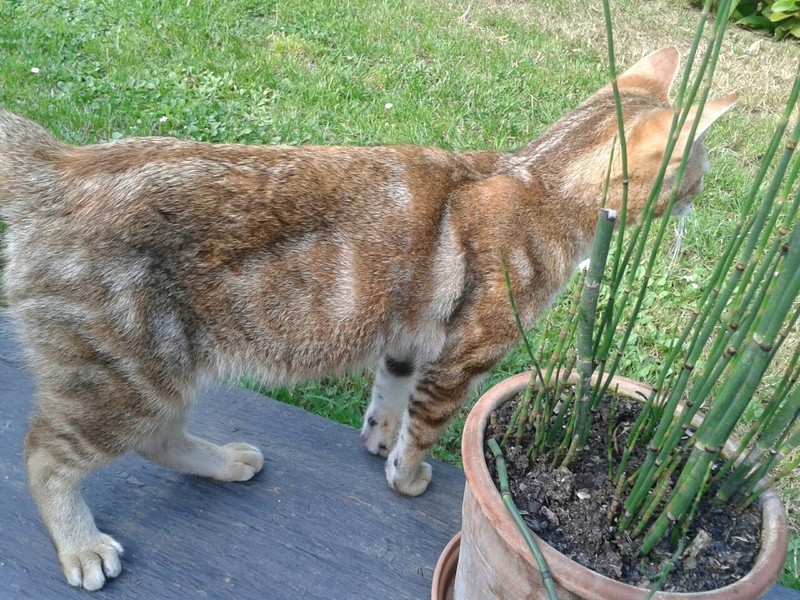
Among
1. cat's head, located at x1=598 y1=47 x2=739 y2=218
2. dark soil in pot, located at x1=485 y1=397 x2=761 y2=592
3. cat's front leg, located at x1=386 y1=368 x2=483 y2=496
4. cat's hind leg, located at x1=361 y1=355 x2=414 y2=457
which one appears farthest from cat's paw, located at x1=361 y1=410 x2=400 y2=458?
cat's head, located at x1=598 y1=47 x2=739 y2=218

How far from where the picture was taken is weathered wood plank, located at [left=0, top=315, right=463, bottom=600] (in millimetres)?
1999

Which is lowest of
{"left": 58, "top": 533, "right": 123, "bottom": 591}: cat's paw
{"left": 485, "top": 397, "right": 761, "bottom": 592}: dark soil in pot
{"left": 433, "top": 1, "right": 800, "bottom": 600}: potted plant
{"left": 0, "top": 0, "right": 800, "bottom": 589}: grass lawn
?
{"left": 58, "top": 533, "right": 123, "bottom": 591}: cat's paw

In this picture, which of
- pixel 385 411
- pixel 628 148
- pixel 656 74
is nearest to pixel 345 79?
pixel 656 74

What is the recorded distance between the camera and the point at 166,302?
5.75ft

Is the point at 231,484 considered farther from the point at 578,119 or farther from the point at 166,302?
the point at 578,119

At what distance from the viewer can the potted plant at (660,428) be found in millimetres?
1235

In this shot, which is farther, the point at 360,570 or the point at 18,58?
the point at 18,58

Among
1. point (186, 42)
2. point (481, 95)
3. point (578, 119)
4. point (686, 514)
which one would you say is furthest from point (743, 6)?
point (686, 514)

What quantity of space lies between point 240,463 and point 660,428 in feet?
4.41

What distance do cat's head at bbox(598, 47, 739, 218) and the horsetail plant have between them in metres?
0.38

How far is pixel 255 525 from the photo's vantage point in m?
2.17

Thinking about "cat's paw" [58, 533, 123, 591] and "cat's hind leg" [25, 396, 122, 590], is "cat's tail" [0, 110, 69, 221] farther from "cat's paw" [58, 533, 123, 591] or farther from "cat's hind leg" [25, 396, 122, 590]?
"cat's paw" [58, 533, 123, 591]

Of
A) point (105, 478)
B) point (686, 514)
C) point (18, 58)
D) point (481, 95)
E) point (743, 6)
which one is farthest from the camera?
point (743, 6)

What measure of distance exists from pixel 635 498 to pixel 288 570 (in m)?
1.05
